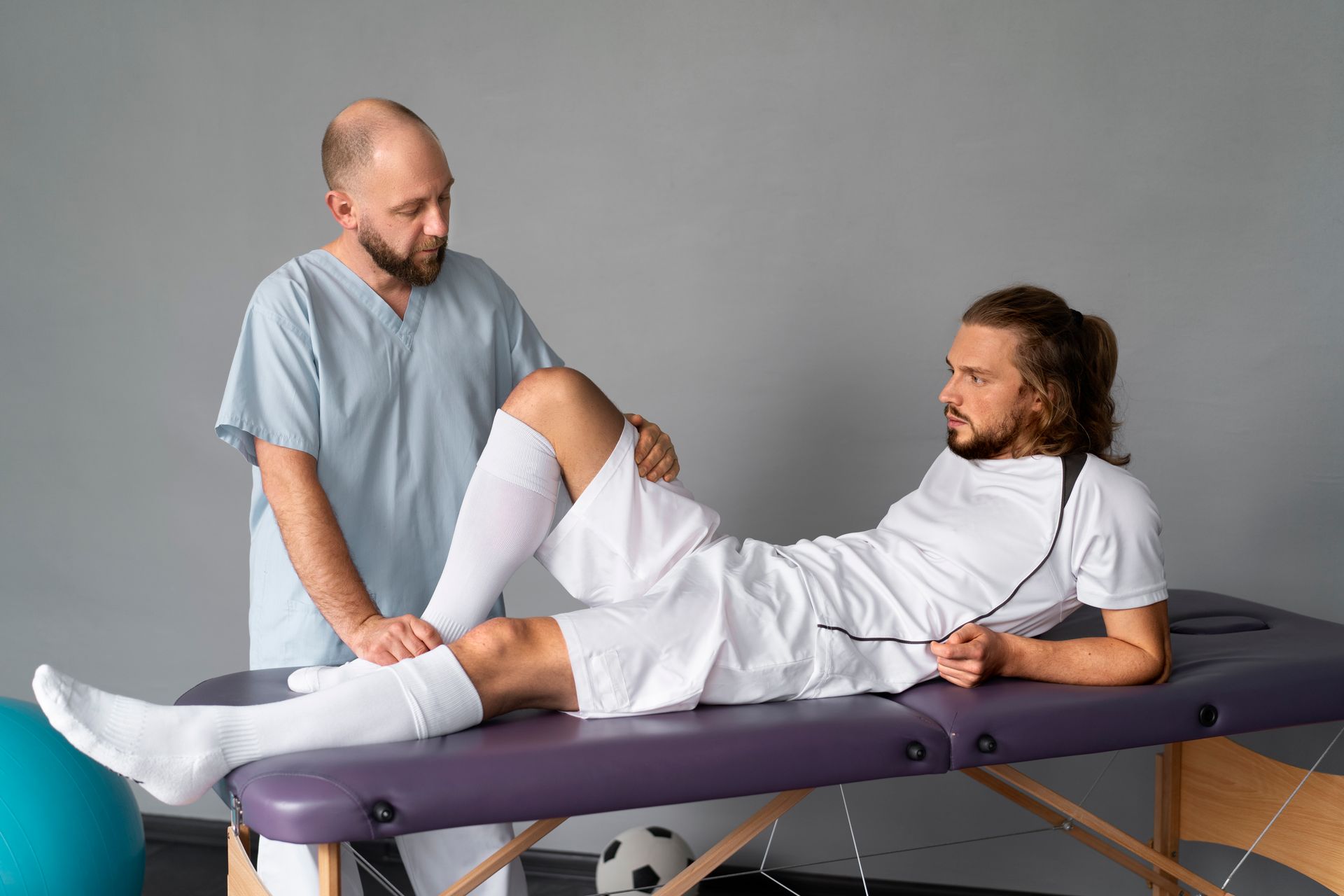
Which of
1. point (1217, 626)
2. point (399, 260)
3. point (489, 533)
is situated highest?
point (399, 260)

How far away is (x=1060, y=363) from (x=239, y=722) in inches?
49.6

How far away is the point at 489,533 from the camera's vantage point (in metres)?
1.53

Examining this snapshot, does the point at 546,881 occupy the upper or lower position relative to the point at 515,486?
lower

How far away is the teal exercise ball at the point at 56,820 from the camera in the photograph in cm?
177

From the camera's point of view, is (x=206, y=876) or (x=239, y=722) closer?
(x=239, y=722)

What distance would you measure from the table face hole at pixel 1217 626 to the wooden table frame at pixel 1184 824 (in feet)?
0.73

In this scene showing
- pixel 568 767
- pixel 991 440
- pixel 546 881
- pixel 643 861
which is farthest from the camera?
pixel 546 881

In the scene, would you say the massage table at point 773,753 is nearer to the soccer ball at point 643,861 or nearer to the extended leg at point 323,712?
the extended leg at point 323,712

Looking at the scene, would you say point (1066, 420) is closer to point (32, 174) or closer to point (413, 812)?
point (413, 812)

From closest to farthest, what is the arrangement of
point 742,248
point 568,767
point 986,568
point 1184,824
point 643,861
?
point 568,767 < point 986,568 < point 1184,824 < point 643,861 < point 742,248

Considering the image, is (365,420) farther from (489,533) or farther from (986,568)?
(986,568)

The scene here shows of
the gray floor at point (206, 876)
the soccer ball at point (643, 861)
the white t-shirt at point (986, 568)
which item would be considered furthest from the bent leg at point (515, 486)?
the gray floor at point (206, 876)

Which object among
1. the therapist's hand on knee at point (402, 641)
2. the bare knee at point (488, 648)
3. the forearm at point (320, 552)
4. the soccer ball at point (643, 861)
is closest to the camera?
the bare knee at point (488, 648)

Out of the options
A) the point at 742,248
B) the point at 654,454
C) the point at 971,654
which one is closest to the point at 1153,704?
the point at 971,654
